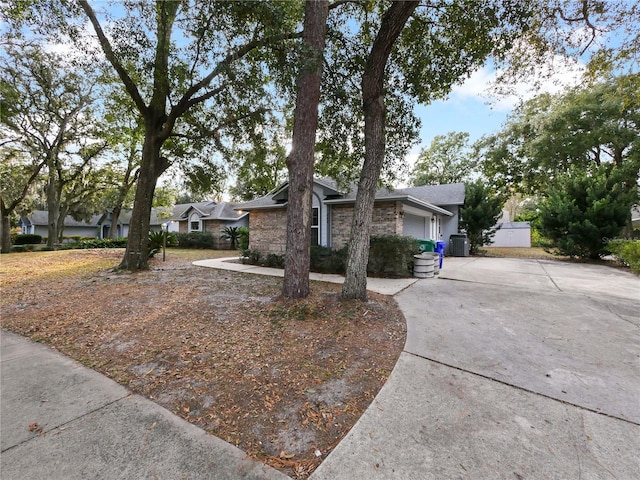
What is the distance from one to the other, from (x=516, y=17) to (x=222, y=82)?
723 cm

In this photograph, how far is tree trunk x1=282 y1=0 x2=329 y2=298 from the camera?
195 inches

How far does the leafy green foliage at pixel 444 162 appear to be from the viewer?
1053 inches

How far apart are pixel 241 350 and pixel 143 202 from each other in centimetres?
773

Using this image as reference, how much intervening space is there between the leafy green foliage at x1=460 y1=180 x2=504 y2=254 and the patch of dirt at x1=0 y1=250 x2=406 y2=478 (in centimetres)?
1223

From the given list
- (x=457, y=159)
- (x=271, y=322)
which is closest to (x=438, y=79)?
(x=271, y=322)

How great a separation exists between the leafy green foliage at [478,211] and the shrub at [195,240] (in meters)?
17.5

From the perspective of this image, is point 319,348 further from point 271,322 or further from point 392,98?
point 392,98

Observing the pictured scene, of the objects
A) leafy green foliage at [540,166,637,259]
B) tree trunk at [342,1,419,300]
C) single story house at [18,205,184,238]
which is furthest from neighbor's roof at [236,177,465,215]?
single story house at [18,205,184,238]

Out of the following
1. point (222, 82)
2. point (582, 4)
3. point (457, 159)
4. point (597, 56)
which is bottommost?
point (222, 82)

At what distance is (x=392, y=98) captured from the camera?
7000 mm

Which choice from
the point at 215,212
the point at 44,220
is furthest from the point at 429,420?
the point at 44,220

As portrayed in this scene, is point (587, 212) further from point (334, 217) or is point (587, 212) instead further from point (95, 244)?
point (95, 244)

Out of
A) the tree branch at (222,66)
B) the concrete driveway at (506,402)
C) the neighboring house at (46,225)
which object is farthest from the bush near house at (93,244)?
the concrete driveway at (506,402)

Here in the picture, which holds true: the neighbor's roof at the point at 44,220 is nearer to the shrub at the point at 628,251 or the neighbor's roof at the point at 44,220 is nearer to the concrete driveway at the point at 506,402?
the concrete driveway at the point at 506,402
